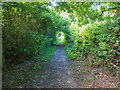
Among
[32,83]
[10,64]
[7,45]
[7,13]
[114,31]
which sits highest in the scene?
[7,13]

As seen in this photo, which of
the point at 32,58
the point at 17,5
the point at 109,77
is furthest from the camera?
the point at 32,58

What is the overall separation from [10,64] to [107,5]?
16.2 ft

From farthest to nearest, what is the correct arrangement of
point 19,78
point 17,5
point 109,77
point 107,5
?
1. point 107,5
2. point 109,77
3. point 19,78
4. point 17,5

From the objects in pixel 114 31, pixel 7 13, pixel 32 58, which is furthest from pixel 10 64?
pixel 114 31

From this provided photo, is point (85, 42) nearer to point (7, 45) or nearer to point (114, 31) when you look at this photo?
point (114, 31)

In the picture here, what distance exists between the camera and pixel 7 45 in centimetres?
347

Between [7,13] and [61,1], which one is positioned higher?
[61,1]

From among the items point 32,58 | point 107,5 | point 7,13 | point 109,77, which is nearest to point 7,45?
point 7,13

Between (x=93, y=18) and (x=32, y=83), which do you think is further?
(x=93, y=18)

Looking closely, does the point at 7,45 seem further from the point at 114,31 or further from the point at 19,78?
the point at 114,31

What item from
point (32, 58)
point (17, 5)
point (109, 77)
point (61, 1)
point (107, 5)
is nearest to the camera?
point (17, 5)

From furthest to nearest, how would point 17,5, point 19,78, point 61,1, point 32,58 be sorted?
1. point 32,58
2. point 61,1
3. point 19,78
4. point 17,5

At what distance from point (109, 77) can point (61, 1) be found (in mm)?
3502

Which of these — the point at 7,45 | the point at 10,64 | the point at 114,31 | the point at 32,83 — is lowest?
the point at 32,83
